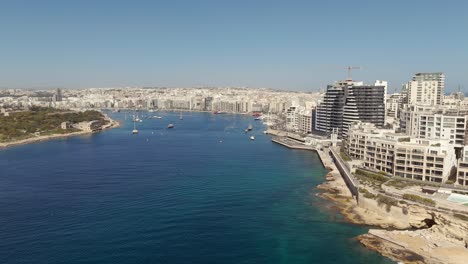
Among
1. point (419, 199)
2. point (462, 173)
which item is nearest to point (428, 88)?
point (462, 173)

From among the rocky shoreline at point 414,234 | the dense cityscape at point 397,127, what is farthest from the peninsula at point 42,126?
the rocky shoreline at point 414,234

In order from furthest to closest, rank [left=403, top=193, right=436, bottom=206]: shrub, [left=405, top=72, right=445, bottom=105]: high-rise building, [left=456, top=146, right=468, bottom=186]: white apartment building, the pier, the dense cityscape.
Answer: [left=405, top=72, right=445, bottom=105]: high-rise building < the pier < the dense cityscape < [left=456, top=146, right=468, bottom=186]: white apartment building < [left=403, top=193, right=436, bottom=206]: shrub

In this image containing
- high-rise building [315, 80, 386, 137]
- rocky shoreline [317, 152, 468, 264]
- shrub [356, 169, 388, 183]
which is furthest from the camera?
high-rise building [315, 80, 386, 137]

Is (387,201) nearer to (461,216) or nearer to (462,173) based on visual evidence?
(461,216)

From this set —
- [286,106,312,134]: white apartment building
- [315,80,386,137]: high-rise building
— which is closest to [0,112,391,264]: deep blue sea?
[315,80,386,137]: high-rise building

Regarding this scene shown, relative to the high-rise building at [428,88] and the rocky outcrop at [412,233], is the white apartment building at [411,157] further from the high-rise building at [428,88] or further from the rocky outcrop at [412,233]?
the high-rise building at [428,88]

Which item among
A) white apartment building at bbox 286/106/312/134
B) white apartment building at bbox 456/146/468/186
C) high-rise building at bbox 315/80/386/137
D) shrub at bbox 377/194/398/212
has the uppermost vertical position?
high-rise building at bbox 315/80/386/137

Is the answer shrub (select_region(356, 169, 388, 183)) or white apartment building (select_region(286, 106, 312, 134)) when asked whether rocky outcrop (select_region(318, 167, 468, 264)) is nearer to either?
shrub (select_region(356, 169, 388, 183))
